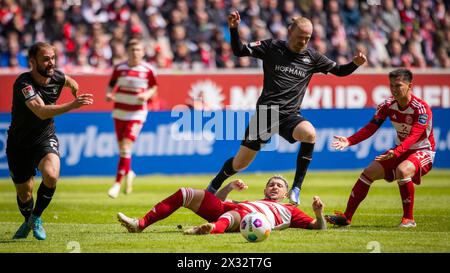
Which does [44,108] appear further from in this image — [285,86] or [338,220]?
[338,220]

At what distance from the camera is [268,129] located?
11609 mm

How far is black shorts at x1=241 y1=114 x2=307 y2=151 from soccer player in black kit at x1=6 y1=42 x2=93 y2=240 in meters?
2.71

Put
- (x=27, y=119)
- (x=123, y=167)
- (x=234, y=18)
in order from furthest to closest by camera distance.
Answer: (x=123, y=167), (x=234, y=18), (x=27, y=119)

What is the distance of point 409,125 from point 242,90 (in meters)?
12.0

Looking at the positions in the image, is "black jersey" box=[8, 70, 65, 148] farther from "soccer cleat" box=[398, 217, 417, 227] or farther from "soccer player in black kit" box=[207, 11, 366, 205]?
"soccer cleat" box=[398, 217, 417, 227]

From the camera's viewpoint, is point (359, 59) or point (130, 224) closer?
point (130, 224)

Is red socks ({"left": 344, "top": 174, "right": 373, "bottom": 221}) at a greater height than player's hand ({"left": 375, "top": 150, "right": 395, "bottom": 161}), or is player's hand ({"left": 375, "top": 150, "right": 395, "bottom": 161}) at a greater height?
player's hand ({"left": 375, "top": 150, "right": 395, "bottom": 161})

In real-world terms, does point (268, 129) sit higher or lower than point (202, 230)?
higher

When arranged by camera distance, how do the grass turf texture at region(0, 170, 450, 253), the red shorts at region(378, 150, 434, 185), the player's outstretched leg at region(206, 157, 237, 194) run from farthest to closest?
the player's outstretched leg at region(206, 157, 237, 194) → the red shorts at region(378, 150, 434, 185) → the grass turf texture at region(0, 170, 450, 253)

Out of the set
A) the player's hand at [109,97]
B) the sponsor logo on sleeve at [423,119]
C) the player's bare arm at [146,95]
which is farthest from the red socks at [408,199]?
the player's hand at [109,97]

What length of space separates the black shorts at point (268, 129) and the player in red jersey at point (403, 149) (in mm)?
813

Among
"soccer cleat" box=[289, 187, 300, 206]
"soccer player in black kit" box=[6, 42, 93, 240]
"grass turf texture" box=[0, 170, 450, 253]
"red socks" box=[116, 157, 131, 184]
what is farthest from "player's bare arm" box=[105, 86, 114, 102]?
"soccer cleat" box=[289, 187, 300, 206]

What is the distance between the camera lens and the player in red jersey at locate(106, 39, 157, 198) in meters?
17.0

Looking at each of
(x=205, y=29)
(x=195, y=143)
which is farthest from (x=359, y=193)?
(x=205, y=29)
